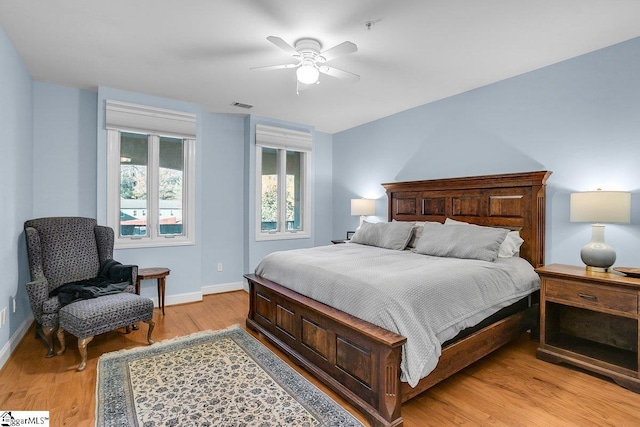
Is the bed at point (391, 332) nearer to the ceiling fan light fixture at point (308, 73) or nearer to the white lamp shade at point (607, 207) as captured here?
the white lamp shade at point (607, 207)

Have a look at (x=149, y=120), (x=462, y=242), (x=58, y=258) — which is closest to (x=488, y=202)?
(x=462, y=242)

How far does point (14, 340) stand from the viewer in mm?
2775

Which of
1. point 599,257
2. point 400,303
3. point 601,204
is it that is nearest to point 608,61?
point 601,204

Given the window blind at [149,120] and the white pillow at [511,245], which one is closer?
the white pillow at [511,245]

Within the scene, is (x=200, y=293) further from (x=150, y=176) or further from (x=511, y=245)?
(x=511, y=245)

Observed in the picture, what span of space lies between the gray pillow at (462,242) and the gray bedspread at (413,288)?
121 mm

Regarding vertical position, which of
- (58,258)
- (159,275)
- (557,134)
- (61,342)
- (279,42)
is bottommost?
(61,342)

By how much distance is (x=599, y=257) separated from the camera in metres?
2.52

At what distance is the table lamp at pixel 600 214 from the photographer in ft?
8.04

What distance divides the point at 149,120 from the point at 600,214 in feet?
15.3

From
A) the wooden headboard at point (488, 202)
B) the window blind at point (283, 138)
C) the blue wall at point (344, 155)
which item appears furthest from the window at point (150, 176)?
the wooden headboard at point (488, 202)

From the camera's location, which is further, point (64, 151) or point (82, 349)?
point (64, 151)

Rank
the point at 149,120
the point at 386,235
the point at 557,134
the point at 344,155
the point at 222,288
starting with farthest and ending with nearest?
the point at 344,155, the point at 222,288, the point at 149,120, the point at 386,235, the point at 557,134

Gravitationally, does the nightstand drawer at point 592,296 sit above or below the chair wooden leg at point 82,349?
above
